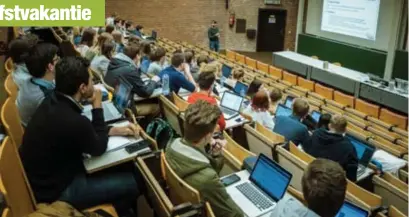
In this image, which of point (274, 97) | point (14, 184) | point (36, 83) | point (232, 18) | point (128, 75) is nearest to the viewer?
point (14, 184)

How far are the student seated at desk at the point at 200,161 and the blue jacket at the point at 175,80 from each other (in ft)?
9.15

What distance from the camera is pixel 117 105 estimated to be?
12.2ft

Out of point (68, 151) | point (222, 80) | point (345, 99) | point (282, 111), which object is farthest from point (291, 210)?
point (345, 99)

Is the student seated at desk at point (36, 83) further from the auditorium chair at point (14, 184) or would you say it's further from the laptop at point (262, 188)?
the laptop at point (262, 188)

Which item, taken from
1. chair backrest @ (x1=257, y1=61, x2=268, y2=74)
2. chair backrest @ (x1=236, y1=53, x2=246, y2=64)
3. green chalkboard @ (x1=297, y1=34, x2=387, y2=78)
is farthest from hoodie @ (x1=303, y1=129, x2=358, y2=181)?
green chalkboard @ (x1=297, y1=34, x2=387, y2=78)

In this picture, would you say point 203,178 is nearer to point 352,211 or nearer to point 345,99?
point 352,211

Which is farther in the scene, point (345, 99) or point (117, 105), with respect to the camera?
point (345, 99)

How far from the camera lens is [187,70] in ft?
18.6

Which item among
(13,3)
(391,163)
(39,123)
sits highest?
(13,3)

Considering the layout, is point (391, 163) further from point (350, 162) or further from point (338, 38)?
point (338, 38)

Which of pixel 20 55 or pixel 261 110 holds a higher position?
pixel 20 55

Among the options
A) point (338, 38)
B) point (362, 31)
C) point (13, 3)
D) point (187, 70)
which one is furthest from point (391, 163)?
point (338, 38)

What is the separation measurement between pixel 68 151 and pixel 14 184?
414mm

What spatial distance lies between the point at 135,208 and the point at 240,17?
12.1 meters
